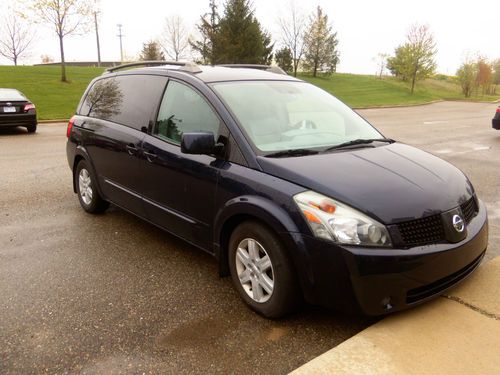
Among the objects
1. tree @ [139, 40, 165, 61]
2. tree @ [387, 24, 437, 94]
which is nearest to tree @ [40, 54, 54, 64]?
tree @ [139, 40, 165, 61]

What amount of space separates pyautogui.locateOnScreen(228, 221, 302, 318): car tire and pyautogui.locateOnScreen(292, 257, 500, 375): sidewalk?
0.46 m

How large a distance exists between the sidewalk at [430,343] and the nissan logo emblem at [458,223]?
1.79 feet

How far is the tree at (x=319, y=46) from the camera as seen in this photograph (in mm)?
44050

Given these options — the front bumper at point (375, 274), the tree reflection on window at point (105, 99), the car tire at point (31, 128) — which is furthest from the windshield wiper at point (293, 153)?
the car tire at point (31, 128)

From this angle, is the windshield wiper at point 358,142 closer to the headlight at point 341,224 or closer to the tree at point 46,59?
the headlight at point 341,224

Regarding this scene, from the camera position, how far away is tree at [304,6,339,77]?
44050 millimetres

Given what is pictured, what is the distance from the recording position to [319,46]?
150 ft

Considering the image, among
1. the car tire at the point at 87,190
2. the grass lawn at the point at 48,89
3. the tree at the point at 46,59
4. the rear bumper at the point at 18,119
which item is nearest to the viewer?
the car tire at the point at 87,190

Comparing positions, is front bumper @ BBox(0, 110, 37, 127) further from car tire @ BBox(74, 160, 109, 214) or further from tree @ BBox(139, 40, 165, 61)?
tree @ BBox(139, 40, 165, 61)

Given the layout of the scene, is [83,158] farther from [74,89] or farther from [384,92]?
[384,92]

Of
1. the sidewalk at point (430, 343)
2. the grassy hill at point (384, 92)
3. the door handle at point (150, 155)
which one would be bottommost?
the sidewalk at point (430, 343)

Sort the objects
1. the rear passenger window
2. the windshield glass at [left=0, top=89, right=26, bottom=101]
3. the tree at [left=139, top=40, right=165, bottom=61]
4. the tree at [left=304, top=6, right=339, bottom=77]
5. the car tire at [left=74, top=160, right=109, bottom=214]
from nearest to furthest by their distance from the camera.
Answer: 1. the rear passenger window
2. the car tire at [left=74, top=160, right=109, bottom=214]
3. the windshield glass at [left=0, top=89, right=26, bottom=101]
4. the tree at [left=304, top=6, right=339, bottom=77]
5. the tree at [left=139, top=40, right=165, bottom=61]

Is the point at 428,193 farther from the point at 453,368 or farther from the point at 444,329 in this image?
the point at 453,368

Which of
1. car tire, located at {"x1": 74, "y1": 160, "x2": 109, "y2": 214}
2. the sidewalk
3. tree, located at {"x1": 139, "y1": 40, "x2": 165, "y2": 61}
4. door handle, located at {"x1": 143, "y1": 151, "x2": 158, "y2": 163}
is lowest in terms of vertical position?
the sidewalk
